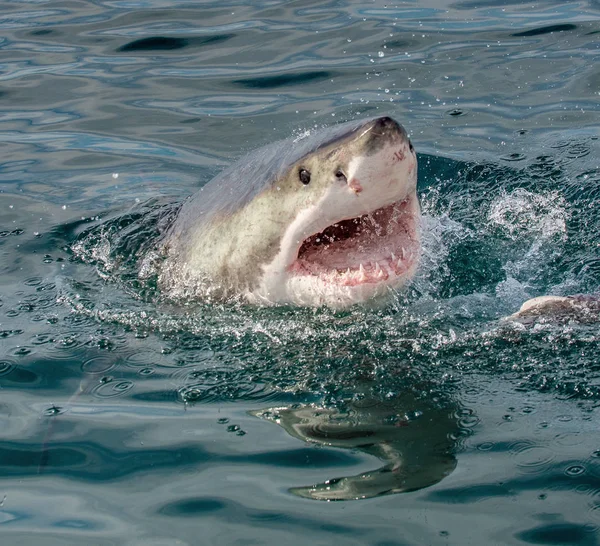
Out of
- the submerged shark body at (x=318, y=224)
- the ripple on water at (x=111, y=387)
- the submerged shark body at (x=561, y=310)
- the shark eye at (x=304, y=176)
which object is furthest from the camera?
the submerged shark body at (x=561, y=310)

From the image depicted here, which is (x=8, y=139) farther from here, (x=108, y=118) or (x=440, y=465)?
(x=440, y=465)

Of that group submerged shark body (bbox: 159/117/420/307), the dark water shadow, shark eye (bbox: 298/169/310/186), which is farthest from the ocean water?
shark eye (bbox: 298/169/310/186)

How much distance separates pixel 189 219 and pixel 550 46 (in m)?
5.57

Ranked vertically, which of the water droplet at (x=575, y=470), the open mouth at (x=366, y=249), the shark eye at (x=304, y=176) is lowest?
the water droplet at (x=575, y=470)

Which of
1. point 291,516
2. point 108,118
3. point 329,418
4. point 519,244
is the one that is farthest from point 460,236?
point 108,118

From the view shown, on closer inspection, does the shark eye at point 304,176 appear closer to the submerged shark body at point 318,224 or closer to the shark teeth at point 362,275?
the submerged shark body at point 318,224

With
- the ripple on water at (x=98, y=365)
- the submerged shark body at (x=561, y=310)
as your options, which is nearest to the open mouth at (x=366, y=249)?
the submerged shark body at (x=561, y=310)

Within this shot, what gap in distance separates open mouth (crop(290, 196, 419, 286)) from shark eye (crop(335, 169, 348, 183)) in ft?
1.05

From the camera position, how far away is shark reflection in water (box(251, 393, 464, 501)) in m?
3.14

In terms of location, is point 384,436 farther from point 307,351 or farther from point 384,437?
point 307,351

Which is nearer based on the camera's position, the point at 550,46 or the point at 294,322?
the point at 294,322

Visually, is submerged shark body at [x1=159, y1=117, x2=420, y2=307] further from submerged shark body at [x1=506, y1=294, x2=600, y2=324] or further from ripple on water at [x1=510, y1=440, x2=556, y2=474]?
ripple on water at [x1=510, y1=440, x2=556, y2=474]

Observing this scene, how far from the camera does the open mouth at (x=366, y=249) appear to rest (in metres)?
3.80

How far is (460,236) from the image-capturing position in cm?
552
